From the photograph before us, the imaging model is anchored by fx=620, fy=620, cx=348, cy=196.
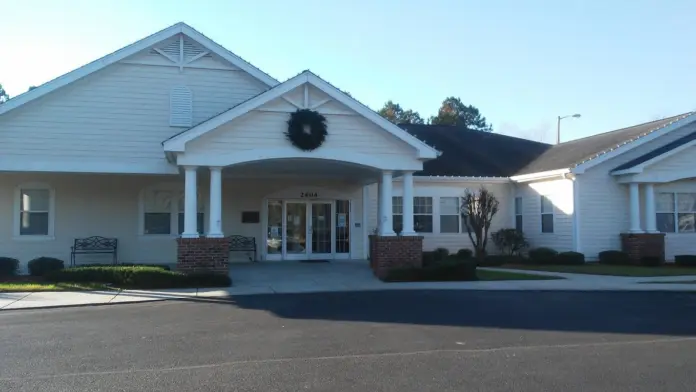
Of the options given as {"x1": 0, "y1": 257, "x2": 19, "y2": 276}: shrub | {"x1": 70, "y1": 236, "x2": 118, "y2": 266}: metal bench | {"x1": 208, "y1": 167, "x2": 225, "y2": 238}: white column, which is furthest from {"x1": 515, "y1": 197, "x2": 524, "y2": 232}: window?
{"x1": 0, "y1": 257, "x2": 19, "y2": 276}: shrub

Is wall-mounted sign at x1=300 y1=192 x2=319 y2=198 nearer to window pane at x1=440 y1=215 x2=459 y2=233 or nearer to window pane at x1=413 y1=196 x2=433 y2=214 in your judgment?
window pane at x1=413 y1=196 x2=433 y2=214

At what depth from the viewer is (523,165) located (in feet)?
87.4

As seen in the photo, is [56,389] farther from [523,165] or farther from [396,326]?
[523,165]

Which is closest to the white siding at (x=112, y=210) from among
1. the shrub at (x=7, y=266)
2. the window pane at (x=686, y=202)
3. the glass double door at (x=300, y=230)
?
the glass double door at (x=300, y=230)

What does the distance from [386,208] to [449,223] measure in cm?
795

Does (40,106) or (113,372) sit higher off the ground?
(40,106)

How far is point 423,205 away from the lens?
959 inches

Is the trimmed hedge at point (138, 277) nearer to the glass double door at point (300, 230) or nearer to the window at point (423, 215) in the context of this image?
the glass double door at point (300, 230)

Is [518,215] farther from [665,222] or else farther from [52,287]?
[52,287]

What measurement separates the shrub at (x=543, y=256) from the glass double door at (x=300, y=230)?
23.2ft

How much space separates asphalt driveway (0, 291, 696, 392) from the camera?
6.65m

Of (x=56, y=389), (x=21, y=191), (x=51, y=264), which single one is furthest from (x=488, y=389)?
(x=21, y=191)

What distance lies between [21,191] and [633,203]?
2068cm

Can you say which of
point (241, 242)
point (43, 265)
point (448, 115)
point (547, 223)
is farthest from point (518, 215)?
point (448, 115)
